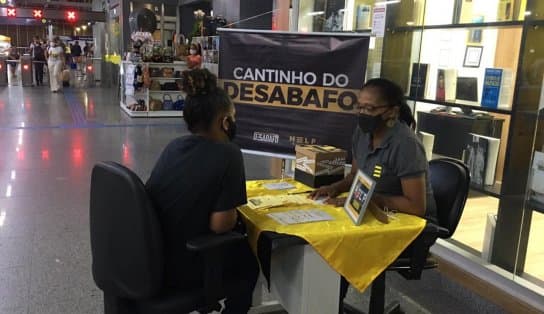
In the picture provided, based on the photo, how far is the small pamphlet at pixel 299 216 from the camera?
1.85 meters

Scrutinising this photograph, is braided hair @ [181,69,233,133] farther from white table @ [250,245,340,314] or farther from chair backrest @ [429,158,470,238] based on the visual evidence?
chair backrest @ [429,158,470,238]

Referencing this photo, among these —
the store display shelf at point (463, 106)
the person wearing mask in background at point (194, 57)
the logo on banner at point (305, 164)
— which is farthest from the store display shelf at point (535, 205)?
the person wearing mask in background at point (194, 57)

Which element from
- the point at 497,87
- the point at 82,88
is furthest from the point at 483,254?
the point at 82,88

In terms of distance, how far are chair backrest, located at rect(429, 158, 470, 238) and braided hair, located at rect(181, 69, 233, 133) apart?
1124 millimetres

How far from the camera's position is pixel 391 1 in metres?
3.50

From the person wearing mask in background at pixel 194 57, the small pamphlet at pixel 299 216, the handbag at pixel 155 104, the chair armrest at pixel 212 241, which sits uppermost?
the person wearing mask in background at pixel 194 57

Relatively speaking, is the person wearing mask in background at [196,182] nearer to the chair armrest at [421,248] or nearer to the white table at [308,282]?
the white table at [308,282]

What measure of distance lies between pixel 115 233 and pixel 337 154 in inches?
44.4

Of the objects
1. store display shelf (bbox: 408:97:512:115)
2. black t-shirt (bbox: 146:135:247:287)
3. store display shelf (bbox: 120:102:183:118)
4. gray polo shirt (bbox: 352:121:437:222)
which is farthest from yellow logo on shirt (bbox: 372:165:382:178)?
store display shelf (bbox: 120:102:183:118)

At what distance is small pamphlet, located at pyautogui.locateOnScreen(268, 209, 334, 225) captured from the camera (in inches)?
72.8

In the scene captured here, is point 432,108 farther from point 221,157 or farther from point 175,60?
point 175,60

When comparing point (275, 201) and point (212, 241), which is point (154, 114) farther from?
point (212, 241)

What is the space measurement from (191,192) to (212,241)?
0.18 meters

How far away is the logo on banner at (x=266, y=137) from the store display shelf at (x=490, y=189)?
1266 millimetres
